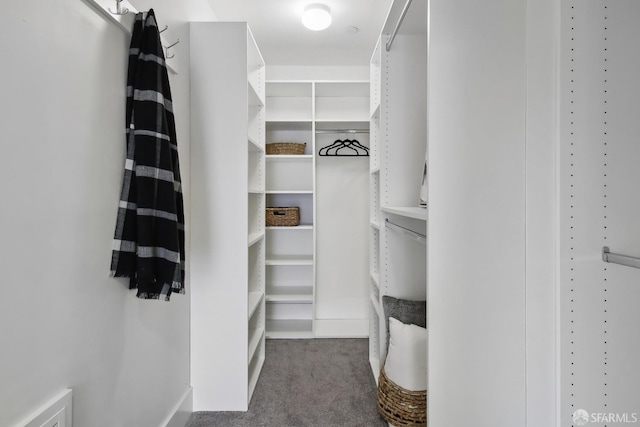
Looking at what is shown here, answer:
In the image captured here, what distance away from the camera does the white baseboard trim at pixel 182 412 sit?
1714 millimetres

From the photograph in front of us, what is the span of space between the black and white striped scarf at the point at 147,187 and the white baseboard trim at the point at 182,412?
80 cm

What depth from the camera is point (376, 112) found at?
2.46 metres

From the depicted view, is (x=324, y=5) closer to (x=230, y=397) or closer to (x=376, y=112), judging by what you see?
(x=376, y=112)

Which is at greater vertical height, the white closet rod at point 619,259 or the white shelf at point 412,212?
the white shelf at point 412,212

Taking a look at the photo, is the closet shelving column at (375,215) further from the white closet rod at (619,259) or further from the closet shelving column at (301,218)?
the white closet rod at (619,259)

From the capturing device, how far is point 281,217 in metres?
3.04

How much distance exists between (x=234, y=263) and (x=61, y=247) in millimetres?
1030

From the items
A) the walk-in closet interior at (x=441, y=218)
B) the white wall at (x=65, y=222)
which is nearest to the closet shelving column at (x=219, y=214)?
the walk-in closet interior at (x=441, y=218)

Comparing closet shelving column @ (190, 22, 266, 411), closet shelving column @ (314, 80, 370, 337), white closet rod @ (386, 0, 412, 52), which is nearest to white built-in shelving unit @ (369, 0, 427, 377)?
white closet rod @ (386, 0, 412, 52)

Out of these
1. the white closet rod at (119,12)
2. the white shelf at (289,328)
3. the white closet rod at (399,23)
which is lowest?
the white shelf at (289,328)

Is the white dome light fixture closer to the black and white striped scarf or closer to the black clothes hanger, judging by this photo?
the black clothes hanger

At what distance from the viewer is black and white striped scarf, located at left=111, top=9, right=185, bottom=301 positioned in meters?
1.24

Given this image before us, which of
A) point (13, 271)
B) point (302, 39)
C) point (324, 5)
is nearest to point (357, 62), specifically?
point (302, 39)

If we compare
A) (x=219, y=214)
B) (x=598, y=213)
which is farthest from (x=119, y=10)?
(x=598, y=213)
